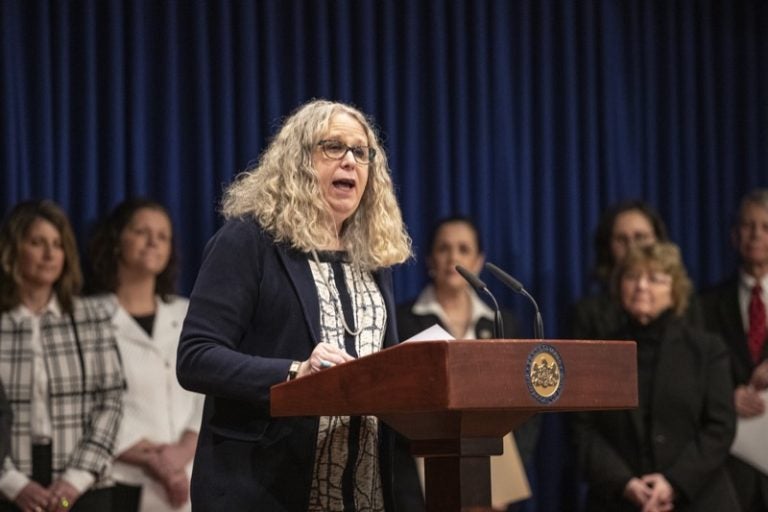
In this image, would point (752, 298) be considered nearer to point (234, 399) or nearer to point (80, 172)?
point (80, 172)

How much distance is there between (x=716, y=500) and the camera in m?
4.30

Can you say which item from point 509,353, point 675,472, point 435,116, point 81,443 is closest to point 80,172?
point 81,443

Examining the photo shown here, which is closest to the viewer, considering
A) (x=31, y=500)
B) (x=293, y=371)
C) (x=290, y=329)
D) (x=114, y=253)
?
(x=293, y=371)

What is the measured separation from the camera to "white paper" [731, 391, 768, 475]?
4.77m

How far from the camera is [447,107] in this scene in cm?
556

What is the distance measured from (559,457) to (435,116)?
1681 millimetres

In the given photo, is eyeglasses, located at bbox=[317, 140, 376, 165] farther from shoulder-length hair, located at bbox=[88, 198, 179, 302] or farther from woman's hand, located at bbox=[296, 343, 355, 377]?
shoulder-length hair, located at bbox=[88, 198, 179, 302]

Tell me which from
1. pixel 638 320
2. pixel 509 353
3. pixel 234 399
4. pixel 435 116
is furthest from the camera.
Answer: pixel 435 116

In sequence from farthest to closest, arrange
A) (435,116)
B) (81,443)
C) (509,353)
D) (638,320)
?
(435,116), (638,320), (81,443), (509,353)

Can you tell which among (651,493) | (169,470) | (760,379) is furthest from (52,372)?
(760,379)

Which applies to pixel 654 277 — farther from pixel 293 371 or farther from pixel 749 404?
pixel 293 371

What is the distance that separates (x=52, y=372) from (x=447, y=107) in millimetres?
2304

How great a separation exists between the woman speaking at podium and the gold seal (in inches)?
14.4

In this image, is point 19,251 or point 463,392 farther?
point 19,251
